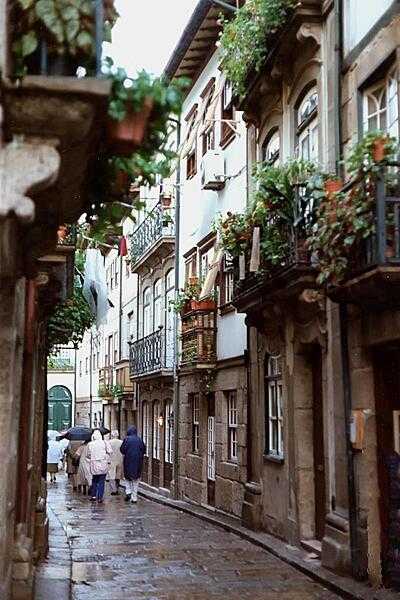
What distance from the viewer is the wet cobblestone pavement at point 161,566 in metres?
10.2

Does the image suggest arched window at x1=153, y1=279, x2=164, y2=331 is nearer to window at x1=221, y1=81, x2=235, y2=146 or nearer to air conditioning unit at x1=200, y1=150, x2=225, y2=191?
air conditioning unit at x1=200, y1=150, x2=225, y2=191

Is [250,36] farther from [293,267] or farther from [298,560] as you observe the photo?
[298,560]

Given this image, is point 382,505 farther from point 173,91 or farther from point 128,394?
point 128,394

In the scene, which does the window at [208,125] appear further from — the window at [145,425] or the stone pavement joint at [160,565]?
the window at [145,425]

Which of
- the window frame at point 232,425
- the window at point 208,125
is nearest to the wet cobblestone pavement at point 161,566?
the window frame at point 232,425

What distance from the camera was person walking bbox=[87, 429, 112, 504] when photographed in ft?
69.5

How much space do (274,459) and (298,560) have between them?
263 centimetres

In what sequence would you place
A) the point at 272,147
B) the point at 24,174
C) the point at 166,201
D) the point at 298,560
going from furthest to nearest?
the point at 166,201 < the point at 272,147 < the point at 298,560 < the point at 24,174

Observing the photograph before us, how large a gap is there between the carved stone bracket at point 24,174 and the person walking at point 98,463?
54.9 feet

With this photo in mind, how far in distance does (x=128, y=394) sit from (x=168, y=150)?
91.0 feet

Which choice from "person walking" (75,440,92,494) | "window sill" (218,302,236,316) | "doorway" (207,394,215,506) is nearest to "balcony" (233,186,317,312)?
"window sill" (218,302,236,316)

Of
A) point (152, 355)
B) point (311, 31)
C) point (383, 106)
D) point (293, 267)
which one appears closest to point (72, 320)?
point (293, 267)

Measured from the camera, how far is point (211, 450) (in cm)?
2034

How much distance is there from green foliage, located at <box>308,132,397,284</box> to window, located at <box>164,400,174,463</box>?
15.2 meters
